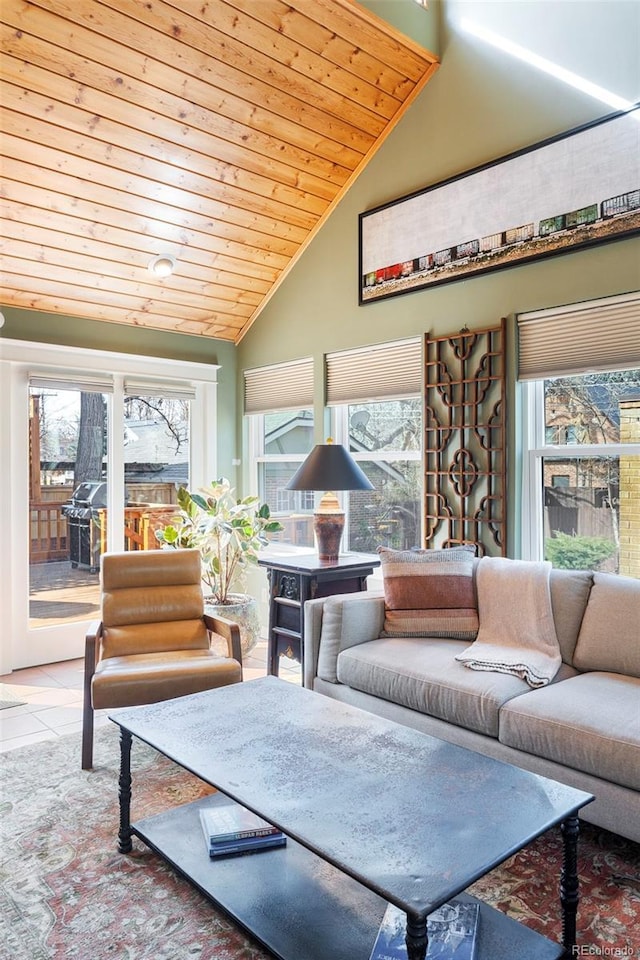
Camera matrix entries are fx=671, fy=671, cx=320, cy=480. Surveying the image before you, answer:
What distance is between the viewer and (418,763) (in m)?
1.84

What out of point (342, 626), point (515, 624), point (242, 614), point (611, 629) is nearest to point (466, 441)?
point (515, 624)

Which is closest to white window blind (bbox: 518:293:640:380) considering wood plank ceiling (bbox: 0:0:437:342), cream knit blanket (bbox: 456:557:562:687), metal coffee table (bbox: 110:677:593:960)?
cream knit blanket (bbox: 456:557:562:687)

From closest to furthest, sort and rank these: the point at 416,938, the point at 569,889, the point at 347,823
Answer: the point at 416,938 < the point at 347,823 < the point at 569,889

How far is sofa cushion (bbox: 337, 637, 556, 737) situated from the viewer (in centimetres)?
248

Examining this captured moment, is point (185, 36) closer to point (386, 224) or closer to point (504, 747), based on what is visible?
point (386, 224)

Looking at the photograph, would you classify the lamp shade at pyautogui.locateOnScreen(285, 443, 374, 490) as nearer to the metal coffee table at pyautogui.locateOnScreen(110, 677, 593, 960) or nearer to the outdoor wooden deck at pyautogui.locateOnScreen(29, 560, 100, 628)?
the metal coffee table at pyautogui.locateOnScreen(110, 677, 593, 960)

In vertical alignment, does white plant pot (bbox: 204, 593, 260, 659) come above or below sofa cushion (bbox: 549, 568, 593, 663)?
below

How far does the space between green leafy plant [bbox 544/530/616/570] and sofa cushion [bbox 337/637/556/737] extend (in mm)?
747

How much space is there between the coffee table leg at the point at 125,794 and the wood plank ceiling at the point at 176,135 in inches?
114

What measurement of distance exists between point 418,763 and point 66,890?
1.14 metres

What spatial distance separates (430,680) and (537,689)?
15.9 inches

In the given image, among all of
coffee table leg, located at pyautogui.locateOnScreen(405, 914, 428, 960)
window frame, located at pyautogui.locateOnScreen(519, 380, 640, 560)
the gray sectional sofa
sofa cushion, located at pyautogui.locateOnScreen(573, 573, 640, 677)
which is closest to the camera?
coffee table leg, located at pyautogui.locateOnScreen(405, 914, 428, 960)

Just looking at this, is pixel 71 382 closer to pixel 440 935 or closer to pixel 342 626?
pixel 342 626

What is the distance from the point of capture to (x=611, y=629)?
2646 millimetres
